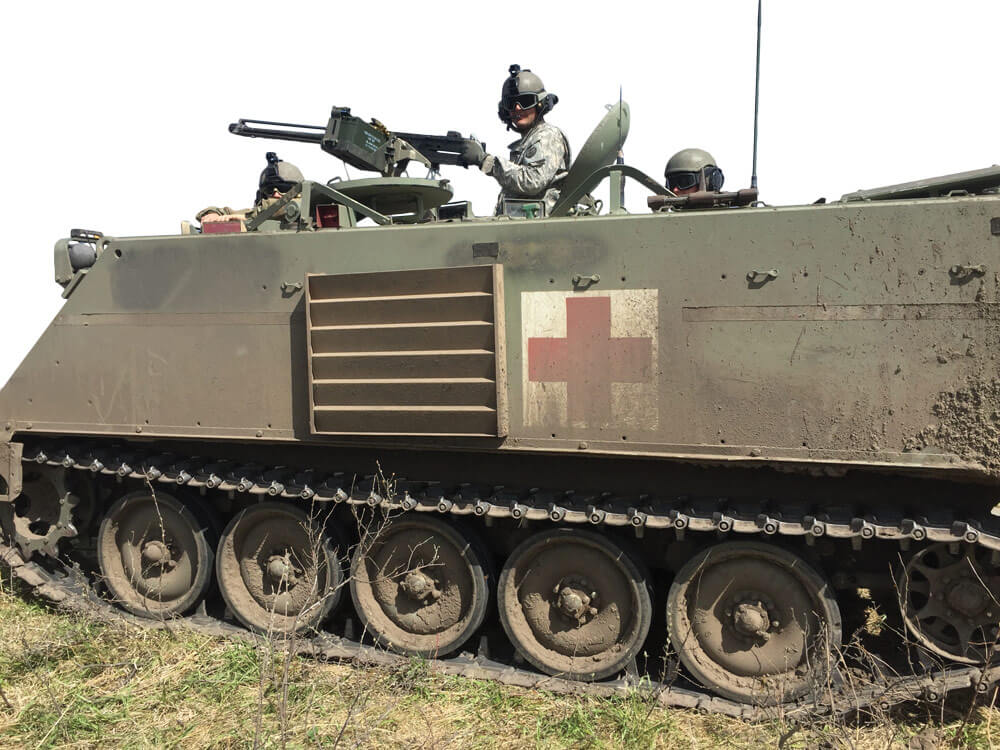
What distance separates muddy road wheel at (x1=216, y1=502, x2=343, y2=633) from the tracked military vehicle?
2cm

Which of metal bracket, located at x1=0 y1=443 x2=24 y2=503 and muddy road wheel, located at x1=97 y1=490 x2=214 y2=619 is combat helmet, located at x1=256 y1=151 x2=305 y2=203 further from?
muddy road wheel, located at x1=97 y1=490 x2=214 y2=619

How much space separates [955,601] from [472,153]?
17.1ft

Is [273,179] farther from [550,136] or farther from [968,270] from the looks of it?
[968,270]

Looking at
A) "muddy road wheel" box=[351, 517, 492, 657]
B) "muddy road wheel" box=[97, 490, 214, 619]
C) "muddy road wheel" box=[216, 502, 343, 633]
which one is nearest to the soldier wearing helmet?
"muddy road wheel" box=[351, 517, 492, 657]

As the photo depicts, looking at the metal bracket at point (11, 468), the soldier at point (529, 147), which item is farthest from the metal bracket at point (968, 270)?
the metal bracket at point (11, 468)

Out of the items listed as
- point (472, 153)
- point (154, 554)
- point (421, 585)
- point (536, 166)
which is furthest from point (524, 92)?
point (154, 554)

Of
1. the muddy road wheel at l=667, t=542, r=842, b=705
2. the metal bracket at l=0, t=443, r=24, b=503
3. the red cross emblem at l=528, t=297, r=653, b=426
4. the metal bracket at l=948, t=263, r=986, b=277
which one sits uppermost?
the metal bracket at l=948, t=263, r=986, b=277

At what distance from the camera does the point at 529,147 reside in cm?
654

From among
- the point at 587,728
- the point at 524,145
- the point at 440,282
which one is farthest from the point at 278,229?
the point at 587,728

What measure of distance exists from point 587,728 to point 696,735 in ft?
2.02

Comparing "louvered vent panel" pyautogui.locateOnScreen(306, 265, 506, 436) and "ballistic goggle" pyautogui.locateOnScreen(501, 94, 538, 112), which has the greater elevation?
"ballistic goggle" pyautogui.locateOnScreen(501, 94, 538, 112)

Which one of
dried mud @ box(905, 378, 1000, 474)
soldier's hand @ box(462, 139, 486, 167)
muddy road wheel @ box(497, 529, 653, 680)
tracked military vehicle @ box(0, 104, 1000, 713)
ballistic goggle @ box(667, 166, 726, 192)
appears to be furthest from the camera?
ballistic goggle @ box(667, 166, 726, 192)

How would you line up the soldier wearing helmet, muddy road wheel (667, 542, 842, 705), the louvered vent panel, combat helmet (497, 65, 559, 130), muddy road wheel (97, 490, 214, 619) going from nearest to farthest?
muddy road wheel (667, 542, 842, 705), the louvered vent panel, muddy road wheel (97, 490, 214, 619), combat helmet (497, 65, 559, 130), the soldier wearing helmet

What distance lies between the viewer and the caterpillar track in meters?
4.56
